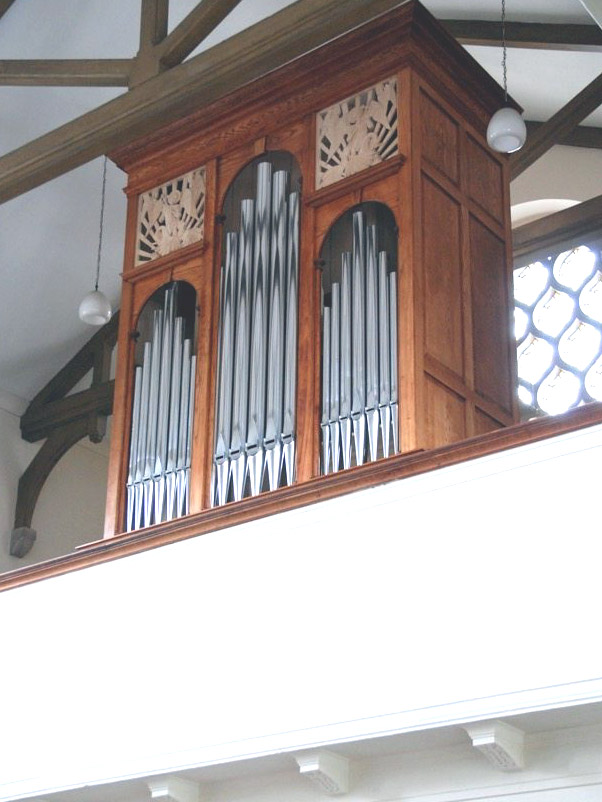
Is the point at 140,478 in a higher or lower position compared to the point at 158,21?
lower

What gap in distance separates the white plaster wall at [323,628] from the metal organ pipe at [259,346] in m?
0.82

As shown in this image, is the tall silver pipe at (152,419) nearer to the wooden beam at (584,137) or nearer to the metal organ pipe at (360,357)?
the metal organ pipe at (360,357)

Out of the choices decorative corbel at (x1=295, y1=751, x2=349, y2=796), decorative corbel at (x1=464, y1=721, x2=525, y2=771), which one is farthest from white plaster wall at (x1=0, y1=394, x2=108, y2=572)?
decorative corbel at (x1=464, y1=721, x2=525, y2=771)

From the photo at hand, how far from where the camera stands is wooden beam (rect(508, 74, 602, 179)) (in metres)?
10.1

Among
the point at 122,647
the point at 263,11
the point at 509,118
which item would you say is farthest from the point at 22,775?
the point at 263,11

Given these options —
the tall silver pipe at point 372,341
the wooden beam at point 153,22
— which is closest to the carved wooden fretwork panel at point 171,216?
the wooden beam at point 153,22

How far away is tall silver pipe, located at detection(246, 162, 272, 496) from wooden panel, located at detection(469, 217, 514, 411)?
116cm

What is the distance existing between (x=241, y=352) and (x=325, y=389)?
0.71 metres

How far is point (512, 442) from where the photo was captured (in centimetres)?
600

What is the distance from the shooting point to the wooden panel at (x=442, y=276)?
7.64m

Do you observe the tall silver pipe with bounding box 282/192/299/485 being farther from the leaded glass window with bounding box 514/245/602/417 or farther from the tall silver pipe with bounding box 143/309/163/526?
the leaded glass window with bounding box 514/245/602/417

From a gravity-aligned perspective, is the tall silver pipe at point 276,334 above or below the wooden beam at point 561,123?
below

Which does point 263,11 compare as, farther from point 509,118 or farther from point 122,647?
point 122,647

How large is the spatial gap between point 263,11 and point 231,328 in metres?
2.80
